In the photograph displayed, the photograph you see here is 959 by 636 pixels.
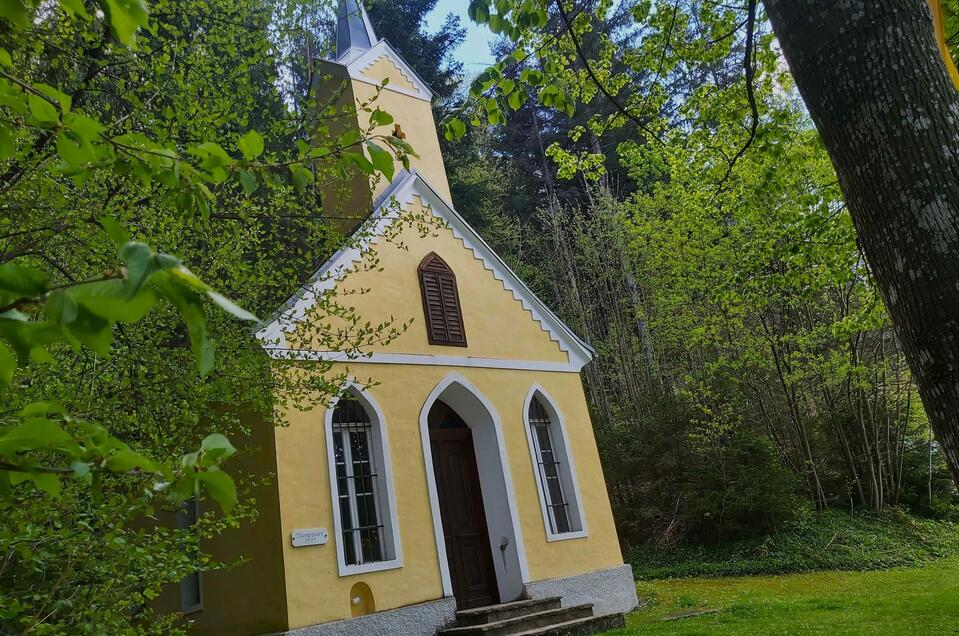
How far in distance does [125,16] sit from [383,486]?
765cm

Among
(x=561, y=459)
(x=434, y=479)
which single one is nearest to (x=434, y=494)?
(x=434, y=479)

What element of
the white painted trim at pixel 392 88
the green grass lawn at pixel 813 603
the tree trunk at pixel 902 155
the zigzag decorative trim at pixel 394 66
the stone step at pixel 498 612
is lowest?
the green grass lawn at pixel 813 603

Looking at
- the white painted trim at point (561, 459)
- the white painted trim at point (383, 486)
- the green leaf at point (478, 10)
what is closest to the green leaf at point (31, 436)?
the green leaf at point (478, 10)

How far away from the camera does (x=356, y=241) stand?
22.2ft

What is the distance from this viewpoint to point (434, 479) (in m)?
8.84

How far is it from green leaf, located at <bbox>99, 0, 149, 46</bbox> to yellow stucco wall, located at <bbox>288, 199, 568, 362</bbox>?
7286 millimetres

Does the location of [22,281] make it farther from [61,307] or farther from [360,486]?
[360,486]

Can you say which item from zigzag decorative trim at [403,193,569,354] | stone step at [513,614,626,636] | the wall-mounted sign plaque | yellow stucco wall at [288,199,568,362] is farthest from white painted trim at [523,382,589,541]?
the wall-mounted sign plaque

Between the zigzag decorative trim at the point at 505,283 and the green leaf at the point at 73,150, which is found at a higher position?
the zigzag decorative trim at the point at 505,283

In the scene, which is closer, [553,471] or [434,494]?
[434,494]

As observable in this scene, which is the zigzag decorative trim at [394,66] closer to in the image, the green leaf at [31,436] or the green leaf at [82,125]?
the green leaf at [82,125]

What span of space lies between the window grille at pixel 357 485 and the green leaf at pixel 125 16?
7.27 m

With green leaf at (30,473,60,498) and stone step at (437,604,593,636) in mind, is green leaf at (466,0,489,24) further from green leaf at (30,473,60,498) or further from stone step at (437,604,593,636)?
stone step at (437,604,593,636)

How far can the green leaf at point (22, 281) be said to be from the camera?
88 cm
